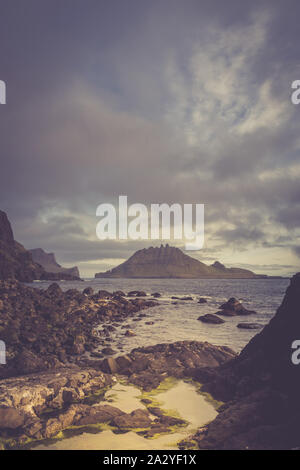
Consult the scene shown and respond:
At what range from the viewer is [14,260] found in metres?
115

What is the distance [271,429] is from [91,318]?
26.6 metres

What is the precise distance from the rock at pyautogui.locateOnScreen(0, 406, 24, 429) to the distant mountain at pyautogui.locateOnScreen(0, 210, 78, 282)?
319ft

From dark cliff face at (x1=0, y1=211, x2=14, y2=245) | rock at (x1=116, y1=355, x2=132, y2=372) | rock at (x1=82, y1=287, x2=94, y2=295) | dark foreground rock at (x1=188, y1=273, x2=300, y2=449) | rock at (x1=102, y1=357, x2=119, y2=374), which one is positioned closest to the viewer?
dark foreground rock at (x1=188, y1=273, x2=300, y2=449)

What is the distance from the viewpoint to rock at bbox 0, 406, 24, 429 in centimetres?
881

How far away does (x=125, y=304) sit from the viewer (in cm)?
4438

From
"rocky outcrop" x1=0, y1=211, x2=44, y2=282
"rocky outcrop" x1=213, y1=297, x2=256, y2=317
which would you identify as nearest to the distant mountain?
"rocky outcrop" x1=0, y1=211, x2=44, y2=282

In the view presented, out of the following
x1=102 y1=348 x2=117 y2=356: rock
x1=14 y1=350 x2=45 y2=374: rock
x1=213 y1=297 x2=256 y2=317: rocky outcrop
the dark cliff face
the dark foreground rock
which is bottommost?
x1=213 y1=297 x2=256 y2=317: rocky outcrop

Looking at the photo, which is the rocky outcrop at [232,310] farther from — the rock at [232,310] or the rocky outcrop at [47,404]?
the rocky outcrop at [47,404]

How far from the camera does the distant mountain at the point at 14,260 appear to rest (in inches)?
4010

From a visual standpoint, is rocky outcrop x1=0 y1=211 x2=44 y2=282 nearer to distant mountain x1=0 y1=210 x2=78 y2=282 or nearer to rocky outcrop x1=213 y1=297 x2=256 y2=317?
distant mountain x1=0 y1=210 x2=78 y2=282

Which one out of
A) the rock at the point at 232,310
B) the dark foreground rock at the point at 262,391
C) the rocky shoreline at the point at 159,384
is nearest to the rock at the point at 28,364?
the rocky shoreline at the point at 159,384

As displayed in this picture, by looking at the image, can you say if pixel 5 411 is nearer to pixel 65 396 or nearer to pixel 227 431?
pixel 65 396

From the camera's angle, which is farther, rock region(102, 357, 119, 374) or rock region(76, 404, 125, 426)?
rock region(102, 357, 119, 374)

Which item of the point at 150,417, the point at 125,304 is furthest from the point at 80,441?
the point at 125,304
